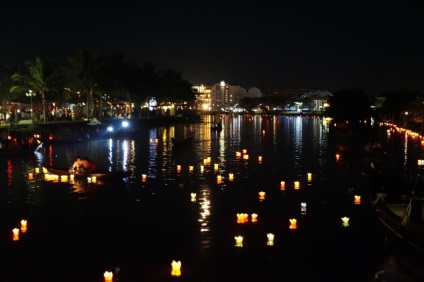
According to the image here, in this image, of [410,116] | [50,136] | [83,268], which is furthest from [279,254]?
[410,116]

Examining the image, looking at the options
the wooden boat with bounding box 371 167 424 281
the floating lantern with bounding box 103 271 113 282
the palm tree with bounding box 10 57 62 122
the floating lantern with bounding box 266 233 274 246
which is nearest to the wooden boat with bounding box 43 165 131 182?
the floating lantern with bounding box 266 233 274 246

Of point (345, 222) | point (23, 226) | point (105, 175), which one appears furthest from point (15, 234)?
point (345, 222)

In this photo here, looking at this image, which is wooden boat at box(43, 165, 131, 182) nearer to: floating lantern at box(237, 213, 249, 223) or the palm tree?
floating lantern at box(237, 213, 249, 223)

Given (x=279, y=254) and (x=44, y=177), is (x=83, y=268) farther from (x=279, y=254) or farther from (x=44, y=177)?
(x=44, y=177)

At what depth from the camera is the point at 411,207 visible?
1628 cm

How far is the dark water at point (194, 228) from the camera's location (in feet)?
48.8

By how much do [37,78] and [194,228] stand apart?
169 ft

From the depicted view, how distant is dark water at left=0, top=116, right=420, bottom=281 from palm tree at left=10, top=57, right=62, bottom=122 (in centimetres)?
3184

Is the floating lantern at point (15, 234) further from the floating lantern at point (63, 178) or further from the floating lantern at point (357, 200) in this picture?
the floating lantern at point (357, 200)

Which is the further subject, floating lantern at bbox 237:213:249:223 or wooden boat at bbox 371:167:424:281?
floating lantern at bbox 237:213:249:223

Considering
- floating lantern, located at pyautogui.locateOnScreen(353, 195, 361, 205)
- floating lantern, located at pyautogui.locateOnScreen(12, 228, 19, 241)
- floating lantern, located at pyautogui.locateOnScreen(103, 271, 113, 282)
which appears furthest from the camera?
floating lantern, located at pyautogui.locateOnScreen(353, 195, 361, 205)

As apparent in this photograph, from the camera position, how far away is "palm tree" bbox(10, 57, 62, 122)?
64.9 m

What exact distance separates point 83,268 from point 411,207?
944 centimetres

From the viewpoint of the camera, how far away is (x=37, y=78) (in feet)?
215
